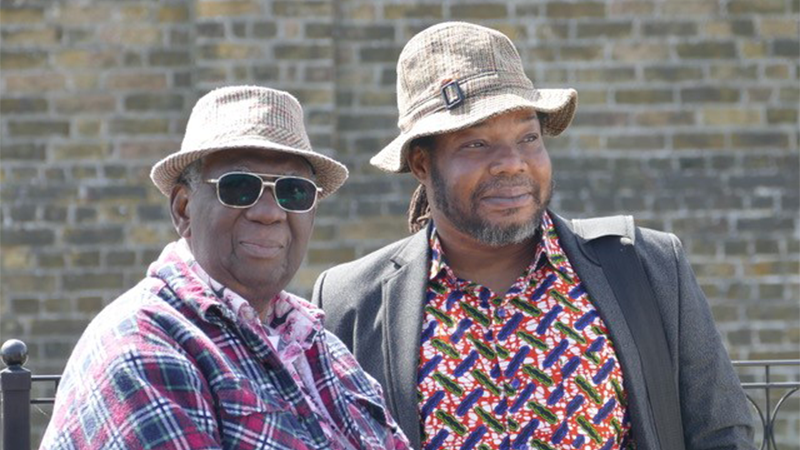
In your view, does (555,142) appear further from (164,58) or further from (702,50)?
(164,58)

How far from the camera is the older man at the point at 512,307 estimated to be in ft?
10.1

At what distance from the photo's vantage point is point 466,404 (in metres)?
3.08

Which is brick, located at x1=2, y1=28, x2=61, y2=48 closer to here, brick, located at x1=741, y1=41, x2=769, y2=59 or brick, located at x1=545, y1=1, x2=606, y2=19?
brick, located at x1=545, y1=1, x2=606, y2=19

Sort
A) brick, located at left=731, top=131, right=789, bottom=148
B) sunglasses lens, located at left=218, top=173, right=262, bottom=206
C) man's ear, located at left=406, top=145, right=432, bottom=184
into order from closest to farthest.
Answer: sunglasses lens, located at left=218, top=173, right=262, bottom=206 → man's ear, located at left=406, top=145, right=432, bottom=184 → brick, located at left=731, top=131, right=789, bottom=148

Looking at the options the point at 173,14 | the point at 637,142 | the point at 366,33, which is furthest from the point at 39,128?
the point at 637,142

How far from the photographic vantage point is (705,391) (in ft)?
10.4

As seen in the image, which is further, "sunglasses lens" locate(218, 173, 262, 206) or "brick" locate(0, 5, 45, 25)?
Answer: "brick" locate(0, 5, 45, 25)

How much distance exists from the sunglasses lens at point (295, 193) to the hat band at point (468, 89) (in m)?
0.71

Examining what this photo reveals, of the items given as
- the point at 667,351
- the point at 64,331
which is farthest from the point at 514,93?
the point at 64,331

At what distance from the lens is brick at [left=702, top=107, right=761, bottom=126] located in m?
7.41

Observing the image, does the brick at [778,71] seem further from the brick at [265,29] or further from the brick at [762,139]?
the brick at [265,29]

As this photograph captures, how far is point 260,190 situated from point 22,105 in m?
5.18

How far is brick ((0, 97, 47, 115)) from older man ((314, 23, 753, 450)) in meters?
4.40

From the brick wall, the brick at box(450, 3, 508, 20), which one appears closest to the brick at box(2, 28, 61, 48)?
the brick wall
